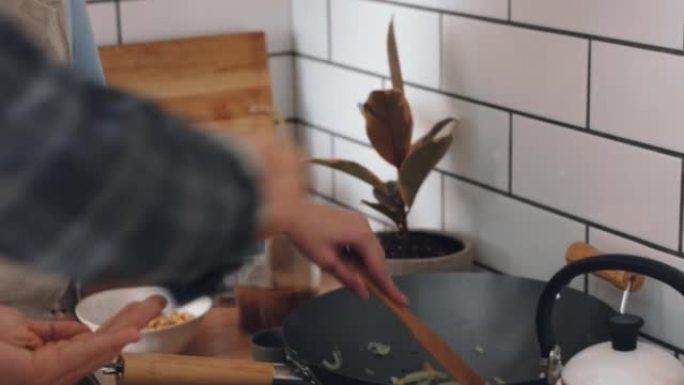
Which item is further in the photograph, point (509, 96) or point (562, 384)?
point (509, 96)

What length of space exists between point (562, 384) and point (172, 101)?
2.54 ft

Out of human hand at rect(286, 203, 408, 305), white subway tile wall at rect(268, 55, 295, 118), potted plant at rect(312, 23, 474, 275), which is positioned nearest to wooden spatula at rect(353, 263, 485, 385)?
human hand at rect(286, 203, 408, 305)

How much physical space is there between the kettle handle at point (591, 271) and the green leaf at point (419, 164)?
1.02ft

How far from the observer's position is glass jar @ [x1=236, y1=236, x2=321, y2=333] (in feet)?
4.60

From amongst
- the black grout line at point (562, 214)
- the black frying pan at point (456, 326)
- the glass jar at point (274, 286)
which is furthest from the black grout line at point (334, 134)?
the black frying pan at point (456, 326)

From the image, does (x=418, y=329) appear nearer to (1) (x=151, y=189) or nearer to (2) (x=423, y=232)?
(2) (x=423, y=232)

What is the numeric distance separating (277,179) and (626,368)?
0.55 metres

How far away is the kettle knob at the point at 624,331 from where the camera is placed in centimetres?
95

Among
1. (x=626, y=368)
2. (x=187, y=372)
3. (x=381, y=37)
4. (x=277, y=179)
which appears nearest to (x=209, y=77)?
(x=381, y=37)

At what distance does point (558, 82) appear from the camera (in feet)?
4.04

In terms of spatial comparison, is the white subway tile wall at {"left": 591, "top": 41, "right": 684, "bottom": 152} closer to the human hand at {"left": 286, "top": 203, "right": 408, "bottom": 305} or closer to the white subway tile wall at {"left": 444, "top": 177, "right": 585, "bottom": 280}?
the white subway tile wall at {"left": 444, "top": 177, "right": 585, "bottom": 280}

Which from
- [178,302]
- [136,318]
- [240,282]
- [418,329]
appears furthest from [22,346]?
[178,302]

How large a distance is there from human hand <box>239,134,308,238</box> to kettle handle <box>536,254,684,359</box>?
546 mm

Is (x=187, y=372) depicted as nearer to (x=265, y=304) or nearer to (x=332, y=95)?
(x=265, y=304)
